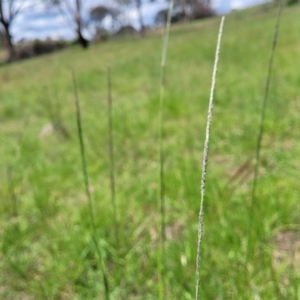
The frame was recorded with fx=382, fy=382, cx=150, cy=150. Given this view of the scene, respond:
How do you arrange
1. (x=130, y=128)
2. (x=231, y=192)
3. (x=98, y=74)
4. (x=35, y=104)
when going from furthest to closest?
(x=98, y=74), (x=35, y=104), (x=130, y=128), (x=231, y=192)

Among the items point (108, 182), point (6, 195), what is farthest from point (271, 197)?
point (6, 195)

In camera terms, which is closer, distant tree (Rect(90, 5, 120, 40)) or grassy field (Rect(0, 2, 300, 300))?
grassy field (Rect(0, 2, 300, 300))

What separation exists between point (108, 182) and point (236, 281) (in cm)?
132

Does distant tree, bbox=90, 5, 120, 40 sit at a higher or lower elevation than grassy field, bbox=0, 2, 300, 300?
lower

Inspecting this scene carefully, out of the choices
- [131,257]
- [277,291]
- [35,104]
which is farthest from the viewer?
[35,104]

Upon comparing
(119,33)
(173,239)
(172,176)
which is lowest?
(119,33)

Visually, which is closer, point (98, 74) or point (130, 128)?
point (130, 128)

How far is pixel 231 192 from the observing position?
1704 millimetres

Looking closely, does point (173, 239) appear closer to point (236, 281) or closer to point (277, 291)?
point (236, 281)

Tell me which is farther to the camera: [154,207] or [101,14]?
[101,14]

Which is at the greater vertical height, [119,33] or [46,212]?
[46,212]

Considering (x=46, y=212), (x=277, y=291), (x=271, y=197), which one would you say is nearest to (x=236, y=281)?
(x=277, y=291)

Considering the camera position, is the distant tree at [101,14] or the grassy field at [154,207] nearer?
the grassy field at [154,207]

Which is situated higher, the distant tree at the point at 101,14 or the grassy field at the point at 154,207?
the grassy field at the point at 154,207
